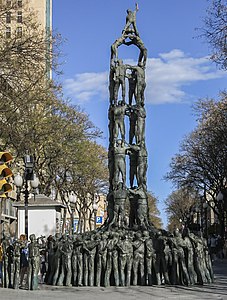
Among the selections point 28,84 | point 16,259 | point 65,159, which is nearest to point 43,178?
point 65,159

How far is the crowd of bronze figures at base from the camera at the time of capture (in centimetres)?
1847

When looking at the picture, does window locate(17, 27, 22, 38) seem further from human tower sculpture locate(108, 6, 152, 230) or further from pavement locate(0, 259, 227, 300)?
pavement locate(0, 259, 227, 300)

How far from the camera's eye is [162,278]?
61.1 ft

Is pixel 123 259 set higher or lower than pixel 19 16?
lower

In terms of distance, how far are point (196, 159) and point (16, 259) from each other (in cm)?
3089

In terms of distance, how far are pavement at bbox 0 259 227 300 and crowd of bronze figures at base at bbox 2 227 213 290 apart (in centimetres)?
53

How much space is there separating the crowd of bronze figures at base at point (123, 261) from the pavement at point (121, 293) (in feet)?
1.75

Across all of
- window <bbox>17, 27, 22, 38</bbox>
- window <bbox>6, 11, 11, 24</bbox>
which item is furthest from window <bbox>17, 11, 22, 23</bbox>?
window <bbox>17, 27, 22, 38</bbox>

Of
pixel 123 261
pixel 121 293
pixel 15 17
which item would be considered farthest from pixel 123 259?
pixel 15 17

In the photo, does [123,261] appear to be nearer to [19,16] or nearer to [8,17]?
[8,17]

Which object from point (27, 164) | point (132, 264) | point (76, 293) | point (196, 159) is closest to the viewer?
point (76, 293)

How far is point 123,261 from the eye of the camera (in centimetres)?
1845

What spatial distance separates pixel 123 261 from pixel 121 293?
1.90 metres

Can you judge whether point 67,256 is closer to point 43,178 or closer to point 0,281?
point 0,281
